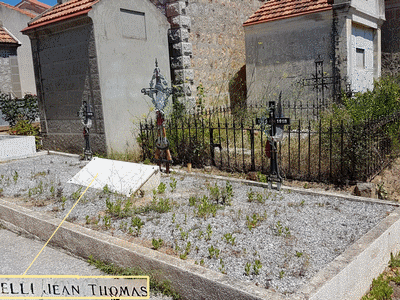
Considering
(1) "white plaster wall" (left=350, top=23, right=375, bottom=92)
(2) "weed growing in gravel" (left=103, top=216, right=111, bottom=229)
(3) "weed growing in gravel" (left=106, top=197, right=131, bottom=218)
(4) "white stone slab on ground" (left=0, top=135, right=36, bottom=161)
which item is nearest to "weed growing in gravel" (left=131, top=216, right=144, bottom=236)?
(2) "weed growing in gravel" (left=103, top=216, right=111, bottom=229)

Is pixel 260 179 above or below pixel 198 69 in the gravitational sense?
below

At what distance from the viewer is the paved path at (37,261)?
3840mm

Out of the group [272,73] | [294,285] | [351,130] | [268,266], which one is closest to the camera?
[294,285]

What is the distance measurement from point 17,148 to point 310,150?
6873mm

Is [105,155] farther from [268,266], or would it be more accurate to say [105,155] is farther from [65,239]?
[268,266]

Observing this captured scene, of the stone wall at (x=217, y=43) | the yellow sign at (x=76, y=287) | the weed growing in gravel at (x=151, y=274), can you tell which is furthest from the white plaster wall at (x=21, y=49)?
the weed growing in gravel at (x=151, y=274)

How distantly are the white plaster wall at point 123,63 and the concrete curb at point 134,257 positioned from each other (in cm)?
356

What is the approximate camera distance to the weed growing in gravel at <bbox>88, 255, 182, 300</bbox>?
3.36 m

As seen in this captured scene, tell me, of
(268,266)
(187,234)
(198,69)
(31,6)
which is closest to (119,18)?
(198,69)

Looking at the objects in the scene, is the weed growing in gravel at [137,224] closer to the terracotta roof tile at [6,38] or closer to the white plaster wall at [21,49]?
the terracotta roof tile at [6,38]

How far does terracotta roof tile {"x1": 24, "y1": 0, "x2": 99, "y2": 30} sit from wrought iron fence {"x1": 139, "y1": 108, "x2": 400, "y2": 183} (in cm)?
276

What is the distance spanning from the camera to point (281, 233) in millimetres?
4090

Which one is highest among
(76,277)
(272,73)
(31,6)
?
(31,6)

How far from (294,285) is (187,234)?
4.44ft
